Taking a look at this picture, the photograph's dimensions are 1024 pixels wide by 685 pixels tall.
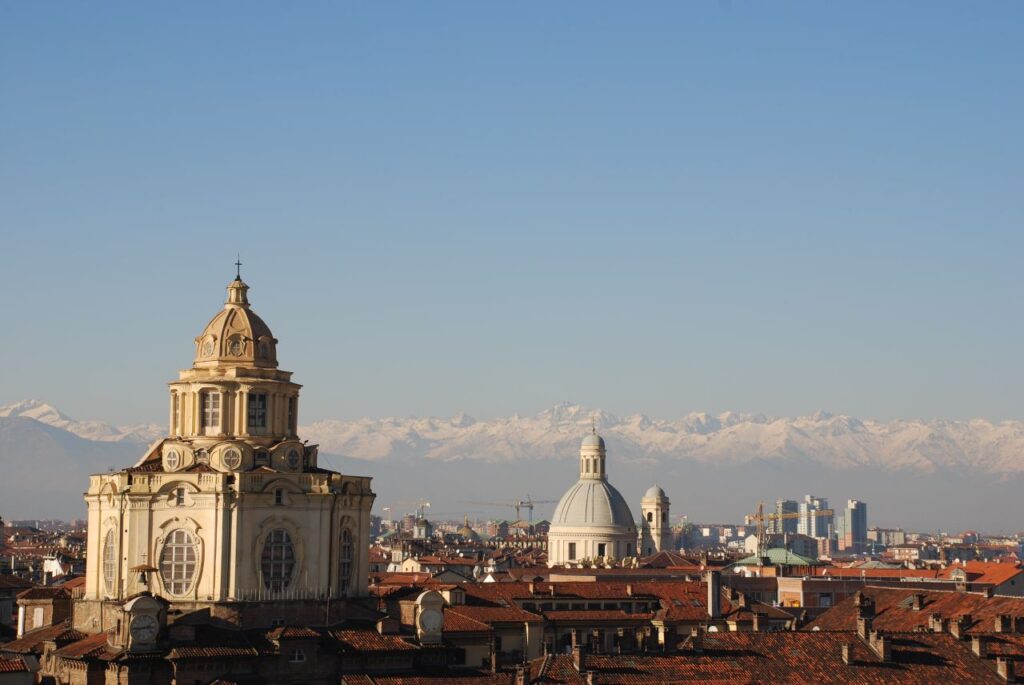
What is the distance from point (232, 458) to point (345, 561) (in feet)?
22.8

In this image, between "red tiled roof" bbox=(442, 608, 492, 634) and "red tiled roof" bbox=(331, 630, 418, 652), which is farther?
"red tiled roof" bbox=(442, 608, 492, 634)

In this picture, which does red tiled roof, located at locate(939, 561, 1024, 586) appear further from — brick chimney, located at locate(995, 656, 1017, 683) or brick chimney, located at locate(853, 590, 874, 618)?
brick chimney, located at locate(995, 656, 1017, 683)

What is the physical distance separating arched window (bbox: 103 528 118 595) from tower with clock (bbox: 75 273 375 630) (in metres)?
0.07

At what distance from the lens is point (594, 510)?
196250mm

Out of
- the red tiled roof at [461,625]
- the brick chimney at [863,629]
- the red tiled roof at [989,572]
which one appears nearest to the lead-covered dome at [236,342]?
the red tiled roof at [461,625]

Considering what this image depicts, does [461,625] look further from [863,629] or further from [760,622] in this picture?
[863,629]

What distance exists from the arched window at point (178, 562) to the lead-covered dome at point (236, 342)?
781 centimetres

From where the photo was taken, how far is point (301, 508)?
266 ft

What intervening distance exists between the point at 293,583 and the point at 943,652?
87.4 ft

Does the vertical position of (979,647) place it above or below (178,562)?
below

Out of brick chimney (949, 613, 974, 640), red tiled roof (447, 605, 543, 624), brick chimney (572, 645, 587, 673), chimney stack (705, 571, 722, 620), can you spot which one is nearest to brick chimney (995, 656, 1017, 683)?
brick chimney (949, 613, 974, 640)

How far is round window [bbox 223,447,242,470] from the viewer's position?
80188 mm

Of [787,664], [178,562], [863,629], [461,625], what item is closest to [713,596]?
[461,625]

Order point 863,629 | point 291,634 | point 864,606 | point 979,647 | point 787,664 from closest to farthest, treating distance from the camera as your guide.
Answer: point 787,664
point 291,634
point 979,647
point 863,629
point 864,606
